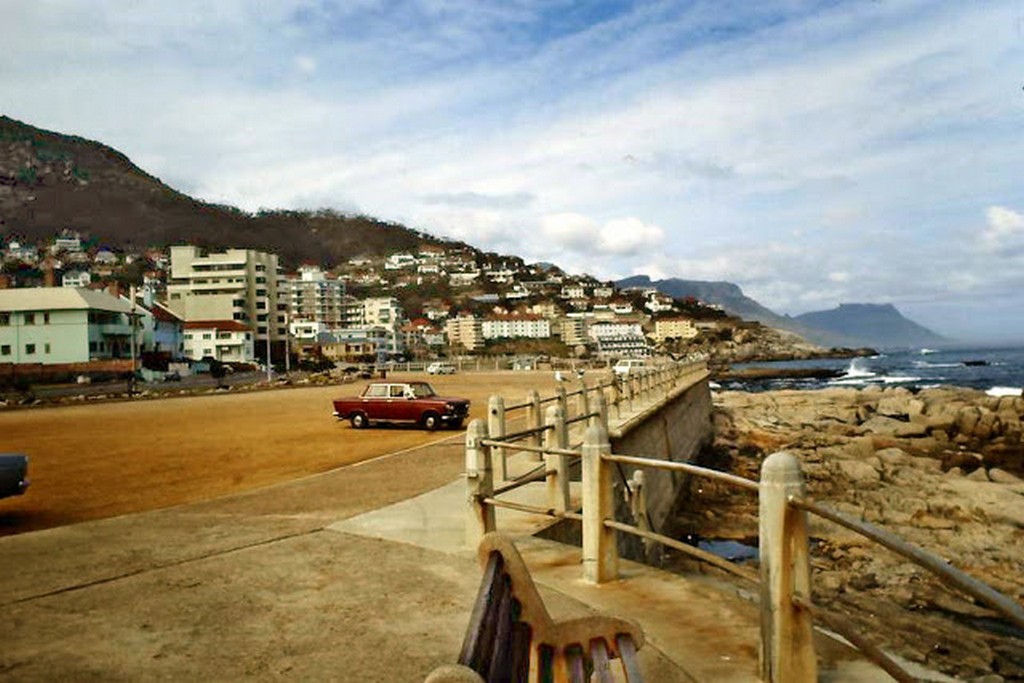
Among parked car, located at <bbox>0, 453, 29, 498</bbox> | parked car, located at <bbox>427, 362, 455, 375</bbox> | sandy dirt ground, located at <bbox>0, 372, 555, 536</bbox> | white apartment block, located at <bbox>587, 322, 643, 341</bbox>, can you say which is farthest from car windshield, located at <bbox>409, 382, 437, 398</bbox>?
white apartment block, located at <bbox>587, 322, 643, 341</bbox>

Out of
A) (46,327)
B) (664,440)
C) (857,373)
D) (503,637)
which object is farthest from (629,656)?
(857,373)

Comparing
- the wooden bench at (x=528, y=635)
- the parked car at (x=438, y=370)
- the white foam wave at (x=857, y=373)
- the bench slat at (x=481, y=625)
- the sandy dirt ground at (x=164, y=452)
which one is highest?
the bench slat at (x=481, y=625)

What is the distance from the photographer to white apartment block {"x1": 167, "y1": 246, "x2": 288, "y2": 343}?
108m

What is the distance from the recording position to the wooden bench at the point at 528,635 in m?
2.26

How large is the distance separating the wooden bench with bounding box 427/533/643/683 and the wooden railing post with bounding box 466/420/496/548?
4.35 meters

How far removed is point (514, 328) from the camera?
188 metres

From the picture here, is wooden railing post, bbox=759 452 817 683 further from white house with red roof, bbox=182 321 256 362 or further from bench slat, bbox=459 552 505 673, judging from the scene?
white house with red roof, bbox=182 321 256 362

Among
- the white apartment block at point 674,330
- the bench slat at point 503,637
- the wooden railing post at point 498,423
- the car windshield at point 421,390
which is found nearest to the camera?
the bench slat at point 503,637

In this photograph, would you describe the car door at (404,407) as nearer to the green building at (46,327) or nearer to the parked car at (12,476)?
the parked car at (12,476)

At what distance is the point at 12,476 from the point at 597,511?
8587mm

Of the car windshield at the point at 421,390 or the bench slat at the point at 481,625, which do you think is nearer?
the bench slat at the point at 481,625

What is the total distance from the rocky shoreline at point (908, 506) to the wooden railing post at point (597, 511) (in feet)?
7.80

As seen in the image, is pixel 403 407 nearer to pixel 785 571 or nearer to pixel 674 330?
pixel 785 571

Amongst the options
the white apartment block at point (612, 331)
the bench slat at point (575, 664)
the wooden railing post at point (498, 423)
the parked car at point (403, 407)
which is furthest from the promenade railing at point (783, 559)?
the white apartment block at point (612, 331)
